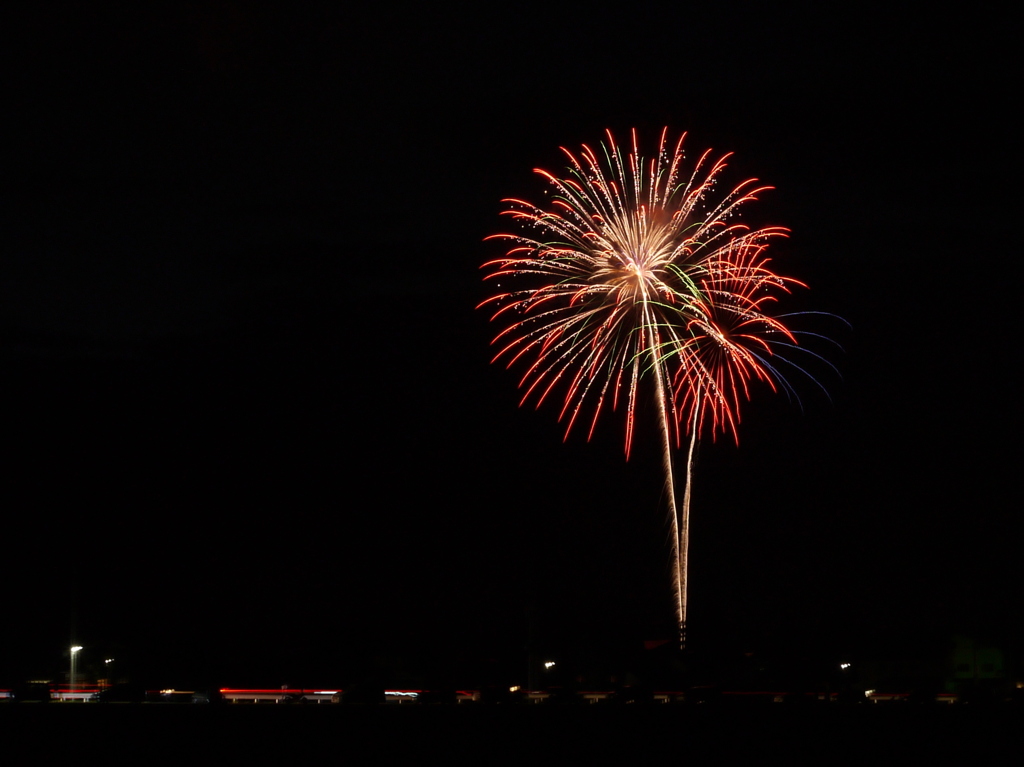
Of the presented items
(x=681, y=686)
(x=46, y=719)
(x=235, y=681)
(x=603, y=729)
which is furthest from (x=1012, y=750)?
(x=235, y=681)

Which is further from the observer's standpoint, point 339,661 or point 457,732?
point 339,661

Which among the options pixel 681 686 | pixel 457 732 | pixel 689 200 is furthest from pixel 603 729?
pixel 681 686

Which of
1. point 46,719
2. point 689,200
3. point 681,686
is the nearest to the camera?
point 46,719

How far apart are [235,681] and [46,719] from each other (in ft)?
111

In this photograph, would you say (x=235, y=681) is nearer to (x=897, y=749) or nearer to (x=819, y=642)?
(x=819, y=642)

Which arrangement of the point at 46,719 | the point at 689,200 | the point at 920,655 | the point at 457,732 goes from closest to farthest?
1. the point at 457,732
2. the point at 46,719
3. the point at 689,200
4. the point at 920,655

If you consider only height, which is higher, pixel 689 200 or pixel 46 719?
pixel 689 200

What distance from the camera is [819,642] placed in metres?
57.0

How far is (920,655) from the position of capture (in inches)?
2191

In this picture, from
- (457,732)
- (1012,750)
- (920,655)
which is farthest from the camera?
(920,655)

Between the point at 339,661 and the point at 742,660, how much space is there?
22872 mm

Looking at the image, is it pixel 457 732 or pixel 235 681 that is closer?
pixel 457 732

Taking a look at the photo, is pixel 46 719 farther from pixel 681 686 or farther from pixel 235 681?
pixel 235 681

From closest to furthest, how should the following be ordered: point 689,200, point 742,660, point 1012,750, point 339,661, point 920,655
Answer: point 1012,750 → point 689,200 → point 742,660 → point 920,655 → point 339,661
